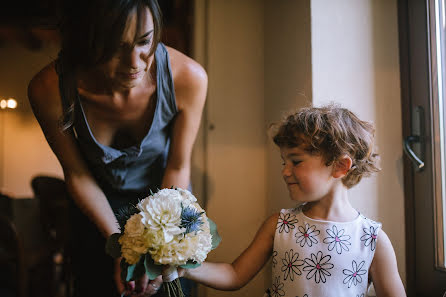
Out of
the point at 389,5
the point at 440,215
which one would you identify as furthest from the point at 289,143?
the point at 389,5

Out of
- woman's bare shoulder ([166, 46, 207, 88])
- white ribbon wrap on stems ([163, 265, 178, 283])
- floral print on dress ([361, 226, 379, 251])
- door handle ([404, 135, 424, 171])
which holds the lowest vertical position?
white ribbon wrap on stems ([163, 265, 178, 283])

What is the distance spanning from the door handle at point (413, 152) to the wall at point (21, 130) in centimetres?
412

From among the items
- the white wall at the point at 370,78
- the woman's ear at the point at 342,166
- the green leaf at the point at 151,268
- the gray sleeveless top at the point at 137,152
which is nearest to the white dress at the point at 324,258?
the woman's ear at the point at 342,166

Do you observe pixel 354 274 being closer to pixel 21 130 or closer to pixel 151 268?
pixel 151 268

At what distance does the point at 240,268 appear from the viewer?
1220 millimetres

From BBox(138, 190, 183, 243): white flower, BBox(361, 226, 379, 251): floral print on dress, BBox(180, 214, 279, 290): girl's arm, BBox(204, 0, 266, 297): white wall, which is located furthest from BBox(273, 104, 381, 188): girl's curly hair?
BBox(204, 0, 266, 297): white wall

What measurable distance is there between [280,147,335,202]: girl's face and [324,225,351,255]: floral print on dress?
0.35ft

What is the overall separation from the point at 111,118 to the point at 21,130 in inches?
155

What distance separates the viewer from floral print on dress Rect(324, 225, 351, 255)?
45.1 inches

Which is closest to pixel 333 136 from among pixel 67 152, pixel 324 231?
pixel 324 231

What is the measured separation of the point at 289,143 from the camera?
1.21 m

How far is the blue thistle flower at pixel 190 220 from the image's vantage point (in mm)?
889

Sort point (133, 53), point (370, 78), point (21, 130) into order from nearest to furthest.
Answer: point (133, 53)
point (370, 78)
point (21, 130)

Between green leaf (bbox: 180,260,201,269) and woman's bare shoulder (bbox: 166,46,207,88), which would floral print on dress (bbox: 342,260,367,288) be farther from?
woman's bare shoulder (bbox: 166,46,207,88)
